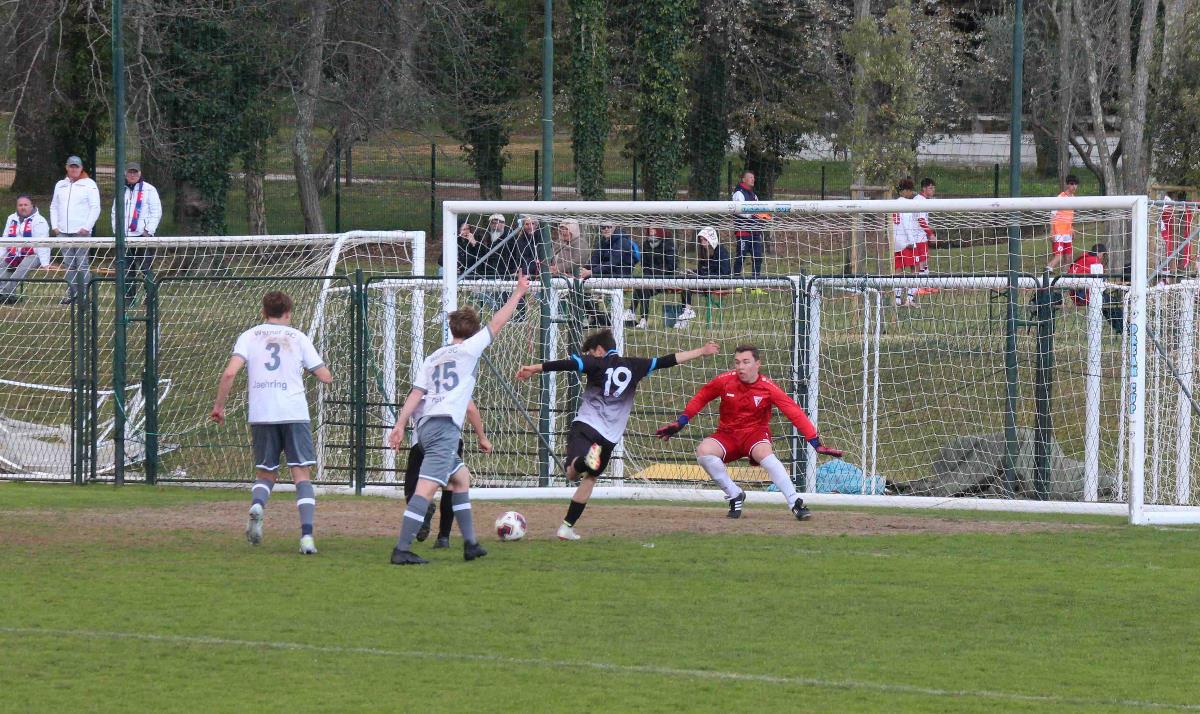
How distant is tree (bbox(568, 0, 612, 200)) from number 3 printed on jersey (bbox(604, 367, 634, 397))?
19.3 m

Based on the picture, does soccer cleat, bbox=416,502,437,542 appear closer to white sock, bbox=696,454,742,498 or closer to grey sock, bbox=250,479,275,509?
grey sock, bbox=250,479,275,509

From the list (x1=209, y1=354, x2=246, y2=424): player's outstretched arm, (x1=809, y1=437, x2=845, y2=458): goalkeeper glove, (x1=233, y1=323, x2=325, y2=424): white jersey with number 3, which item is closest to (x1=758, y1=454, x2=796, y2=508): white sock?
(x1=809, y1=437, x2=845, y2=458): goalkeeper glove

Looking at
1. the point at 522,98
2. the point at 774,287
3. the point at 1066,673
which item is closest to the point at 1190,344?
the point at 774,287

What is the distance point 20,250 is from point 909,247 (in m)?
11.3

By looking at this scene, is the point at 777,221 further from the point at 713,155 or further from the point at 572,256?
the point at 713,155

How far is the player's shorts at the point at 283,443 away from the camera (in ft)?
35.0

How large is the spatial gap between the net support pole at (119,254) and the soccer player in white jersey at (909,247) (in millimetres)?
7853

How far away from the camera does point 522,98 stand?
36281mm

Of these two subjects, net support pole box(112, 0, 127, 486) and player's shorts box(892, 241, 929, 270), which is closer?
net support pole box(112, 0, 127, 486)

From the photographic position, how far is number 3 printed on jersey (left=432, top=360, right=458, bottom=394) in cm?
1030

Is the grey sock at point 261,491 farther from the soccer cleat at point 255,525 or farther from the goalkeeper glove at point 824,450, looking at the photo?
the goalkeeper glove at point 824,450

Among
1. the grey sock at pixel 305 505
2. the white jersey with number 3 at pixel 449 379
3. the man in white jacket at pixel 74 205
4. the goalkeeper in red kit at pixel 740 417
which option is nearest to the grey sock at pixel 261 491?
the grey sock at pixel 305 505

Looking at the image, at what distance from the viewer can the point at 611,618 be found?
28.1ft

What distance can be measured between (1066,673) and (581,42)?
2452cm
